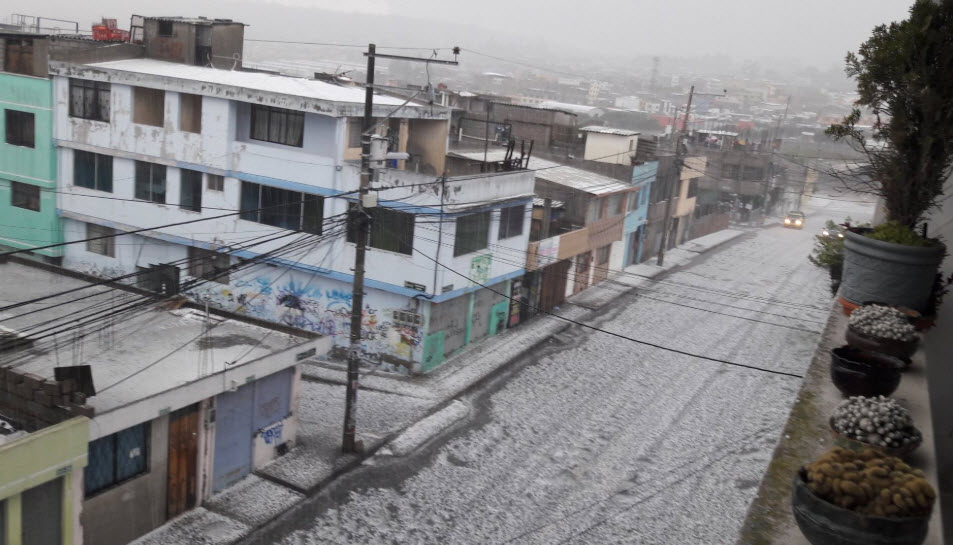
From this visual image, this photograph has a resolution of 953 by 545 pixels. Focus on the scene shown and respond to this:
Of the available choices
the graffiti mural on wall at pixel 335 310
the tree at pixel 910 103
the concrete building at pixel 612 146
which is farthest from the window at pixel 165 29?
the tree at pixel 910 103

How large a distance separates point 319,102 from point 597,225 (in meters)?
17.1

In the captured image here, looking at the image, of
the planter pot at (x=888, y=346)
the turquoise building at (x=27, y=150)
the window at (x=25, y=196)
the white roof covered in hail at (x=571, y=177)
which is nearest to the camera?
the planter pot at (x=888, y=346)

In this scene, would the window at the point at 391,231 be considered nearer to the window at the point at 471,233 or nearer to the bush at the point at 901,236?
the window at the point at 471,233

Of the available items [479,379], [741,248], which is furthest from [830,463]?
[741,248]

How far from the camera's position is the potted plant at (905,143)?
8820mm

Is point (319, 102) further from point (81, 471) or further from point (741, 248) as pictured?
point (741, 248)

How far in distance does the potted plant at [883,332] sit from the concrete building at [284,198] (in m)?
17.3

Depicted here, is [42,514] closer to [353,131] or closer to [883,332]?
[883,332]

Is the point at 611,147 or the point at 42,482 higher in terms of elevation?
the point at 611,147

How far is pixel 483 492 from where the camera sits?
18406 millimetres

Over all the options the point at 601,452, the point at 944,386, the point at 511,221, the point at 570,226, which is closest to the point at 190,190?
the point at 511,221

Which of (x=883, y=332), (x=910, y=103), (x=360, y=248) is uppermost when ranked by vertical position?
→ (x=910, y=103)

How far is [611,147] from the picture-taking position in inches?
1727

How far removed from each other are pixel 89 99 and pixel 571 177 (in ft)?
69.2
